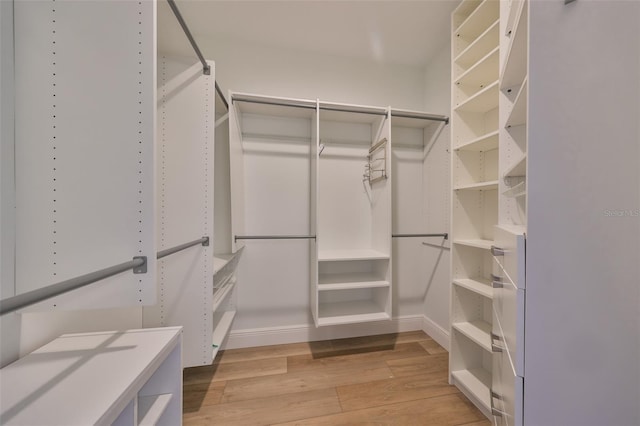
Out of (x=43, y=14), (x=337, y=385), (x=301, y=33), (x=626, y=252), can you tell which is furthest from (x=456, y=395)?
(x=301, y=33)

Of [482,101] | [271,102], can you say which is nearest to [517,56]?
[482,101]

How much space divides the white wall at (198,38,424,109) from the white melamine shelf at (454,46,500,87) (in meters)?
0.73

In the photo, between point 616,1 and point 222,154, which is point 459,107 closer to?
point 616,1

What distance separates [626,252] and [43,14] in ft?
6.45

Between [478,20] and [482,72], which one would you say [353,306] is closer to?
[482,72]

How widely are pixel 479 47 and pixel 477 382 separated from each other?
215 centimetres

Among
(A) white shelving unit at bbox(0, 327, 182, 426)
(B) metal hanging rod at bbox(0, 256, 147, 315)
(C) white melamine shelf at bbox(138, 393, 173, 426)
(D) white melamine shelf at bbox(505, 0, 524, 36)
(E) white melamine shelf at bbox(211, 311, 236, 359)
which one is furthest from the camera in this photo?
(E) white melamine shelf at bbox(211, 311, 236, 359)

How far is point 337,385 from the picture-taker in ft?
4.88

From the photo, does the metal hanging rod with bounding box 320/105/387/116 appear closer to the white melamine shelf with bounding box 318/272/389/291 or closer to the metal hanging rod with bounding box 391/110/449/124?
the metal hanging rod with bounding box 391/110/449/124

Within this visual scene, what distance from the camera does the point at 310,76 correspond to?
204cm

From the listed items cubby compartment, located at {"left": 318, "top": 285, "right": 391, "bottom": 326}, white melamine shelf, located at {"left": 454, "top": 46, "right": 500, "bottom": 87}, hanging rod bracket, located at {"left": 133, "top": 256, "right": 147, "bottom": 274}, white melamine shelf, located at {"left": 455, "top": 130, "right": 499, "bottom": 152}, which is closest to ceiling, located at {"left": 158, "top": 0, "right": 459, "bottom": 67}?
white melamine shelf, located at {"left": 454, "top": 46, "right": 500, "bottom": 87}

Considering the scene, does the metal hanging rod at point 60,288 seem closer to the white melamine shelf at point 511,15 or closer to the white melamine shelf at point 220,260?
the white melamine shelf at point 220,260

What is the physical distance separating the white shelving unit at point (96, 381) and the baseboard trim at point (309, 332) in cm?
100

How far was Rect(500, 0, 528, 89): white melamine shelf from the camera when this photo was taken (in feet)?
2.82
